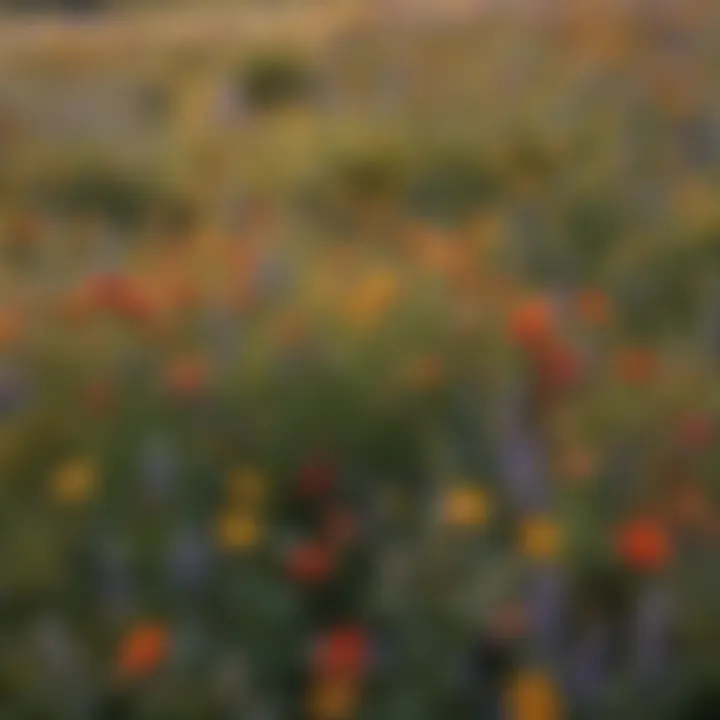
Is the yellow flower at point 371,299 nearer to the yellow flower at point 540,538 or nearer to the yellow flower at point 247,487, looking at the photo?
the yellow flower at point 247,487

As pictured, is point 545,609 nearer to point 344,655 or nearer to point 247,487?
point 344,655

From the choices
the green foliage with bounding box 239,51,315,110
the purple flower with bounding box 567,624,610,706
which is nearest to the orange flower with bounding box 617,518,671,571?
the purple flower with bounding box 567,624,610,706

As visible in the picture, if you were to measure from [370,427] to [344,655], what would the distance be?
1.67ft

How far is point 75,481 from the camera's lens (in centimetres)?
208

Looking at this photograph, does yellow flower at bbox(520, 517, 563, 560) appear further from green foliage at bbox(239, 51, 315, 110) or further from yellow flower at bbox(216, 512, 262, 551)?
green foliage at bbox(239, 51, 315, 110)

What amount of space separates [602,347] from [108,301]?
2.69 feet

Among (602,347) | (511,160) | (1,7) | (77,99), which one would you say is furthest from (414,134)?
(1,7)

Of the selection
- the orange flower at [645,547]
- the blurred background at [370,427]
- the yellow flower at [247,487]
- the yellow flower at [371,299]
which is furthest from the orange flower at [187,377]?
the orange flower at [645,547]

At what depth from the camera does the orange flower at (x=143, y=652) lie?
181 centimetres

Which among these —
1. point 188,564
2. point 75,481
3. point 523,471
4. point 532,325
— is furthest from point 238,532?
point 532,325

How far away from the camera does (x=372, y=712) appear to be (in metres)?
1.81

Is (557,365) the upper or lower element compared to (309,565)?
upper

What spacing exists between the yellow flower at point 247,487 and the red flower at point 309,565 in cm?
11

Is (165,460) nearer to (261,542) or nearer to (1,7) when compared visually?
(261,542)
